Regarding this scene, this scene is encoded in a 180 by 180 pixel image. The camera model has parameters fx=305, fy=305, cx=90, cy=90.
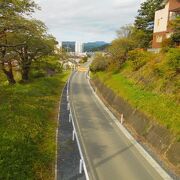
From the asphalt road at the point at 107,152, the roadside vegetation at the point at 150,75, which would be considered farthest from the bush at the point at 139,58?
the asphalt road at the point at 107,152

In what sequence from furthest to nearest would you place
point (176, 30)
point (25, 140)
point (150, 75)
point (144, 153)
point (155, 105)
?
point (176, 30) → point (150, 75) → point (155, 105) → point (144, 153) → point (25, 140)

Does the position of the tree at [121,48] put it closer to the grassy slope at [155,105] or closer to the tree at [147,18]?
the tree at [147,18]

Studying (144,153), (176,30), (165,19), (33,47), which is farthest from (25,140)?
(165,19)

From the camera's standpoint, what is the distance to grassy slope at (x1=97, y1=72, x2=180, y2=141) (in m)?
21.0

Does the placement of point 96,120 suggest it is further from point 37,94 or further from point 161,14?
point 161,14

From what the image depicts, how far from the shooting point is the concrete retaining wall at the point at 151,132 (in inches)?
731

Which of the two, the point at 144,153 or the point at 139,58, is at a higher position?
the point at 139,58

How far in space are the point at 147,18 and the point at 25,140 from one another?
4385 cm

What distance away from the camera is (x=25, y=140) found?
19.5 meters

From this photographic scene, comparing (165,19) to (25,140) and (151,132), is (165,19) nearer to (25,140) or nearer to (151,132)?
(151,132)

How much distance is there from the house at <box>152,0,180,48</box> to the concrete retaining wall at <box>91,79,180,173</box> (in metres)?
16.3

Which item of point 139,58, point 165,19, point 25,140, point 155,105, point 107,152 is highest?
point 165,19

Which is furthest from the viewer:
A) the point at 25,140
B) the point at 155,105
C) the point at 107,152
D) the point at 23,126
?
the point at 155,105

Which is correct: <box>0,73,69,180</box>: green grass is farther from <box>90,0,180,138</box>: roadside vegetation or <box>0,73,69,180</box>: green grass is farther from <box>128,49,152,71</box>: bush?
<box>128,49,152,71</box>: bush
